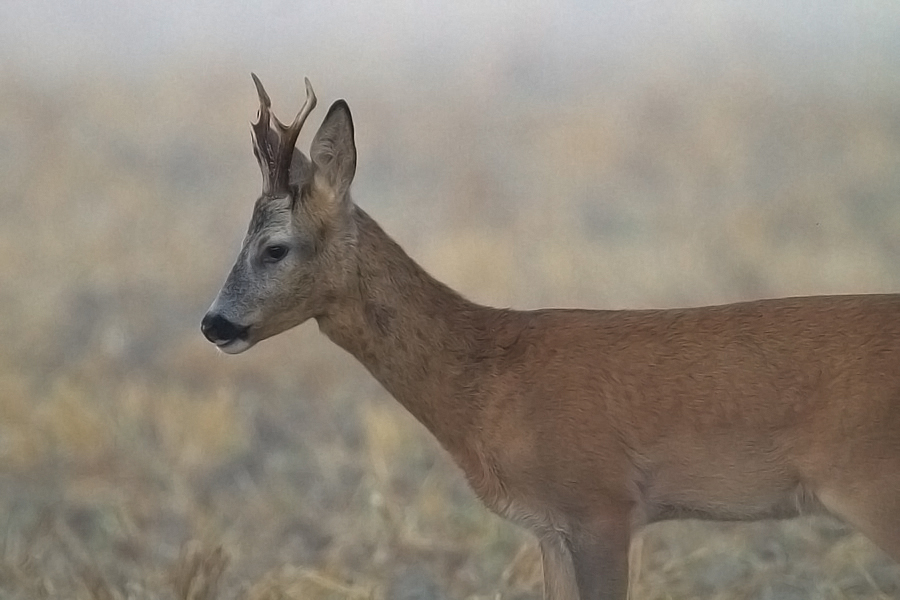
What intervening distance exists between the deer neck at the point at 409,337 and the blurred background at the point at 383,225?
1.63 feet

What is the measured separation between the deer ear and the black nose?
453mm

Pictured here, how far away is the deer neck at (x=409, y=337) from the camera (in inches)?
102

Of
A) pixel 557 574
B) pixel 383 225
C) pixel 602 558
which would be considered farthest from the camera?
pixel 383 225

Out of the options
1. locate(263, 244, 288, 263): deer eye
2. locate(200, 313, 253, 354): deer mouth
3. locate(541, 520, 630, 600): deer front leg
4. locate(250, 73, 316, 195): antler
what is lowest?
locate(541, 520, 630, 600): deer front leg

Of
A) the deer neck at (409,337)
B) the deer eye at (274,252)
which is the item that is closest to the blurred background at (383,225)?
the deer neck at (409,337)

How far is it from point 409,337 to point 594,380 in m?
0.52

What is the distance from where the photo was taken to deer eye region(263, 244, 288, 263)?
2568mm

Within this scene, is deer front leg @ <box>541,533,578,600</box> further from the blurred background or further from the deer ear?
the deer ear

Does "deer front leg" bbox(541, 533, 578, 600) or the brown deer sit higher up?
the brown deer

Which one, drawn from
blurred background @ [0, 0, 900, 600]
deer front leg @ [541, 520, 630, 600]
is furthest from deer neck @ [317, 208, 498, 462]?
blurred background @ [0, 0, 900, 600]

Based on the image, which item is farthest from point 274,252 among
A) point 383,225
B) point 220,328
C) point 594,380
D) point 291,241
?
point 594,380

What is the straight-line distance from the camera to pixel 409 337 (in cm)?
262

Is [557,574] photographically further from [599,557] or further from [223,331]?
[223,331]

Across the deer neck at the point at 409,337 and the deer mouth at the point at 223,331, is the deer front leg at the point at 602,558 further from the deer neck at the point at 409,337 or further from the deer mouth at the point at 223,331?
the deer mouth at the point at 223,331
